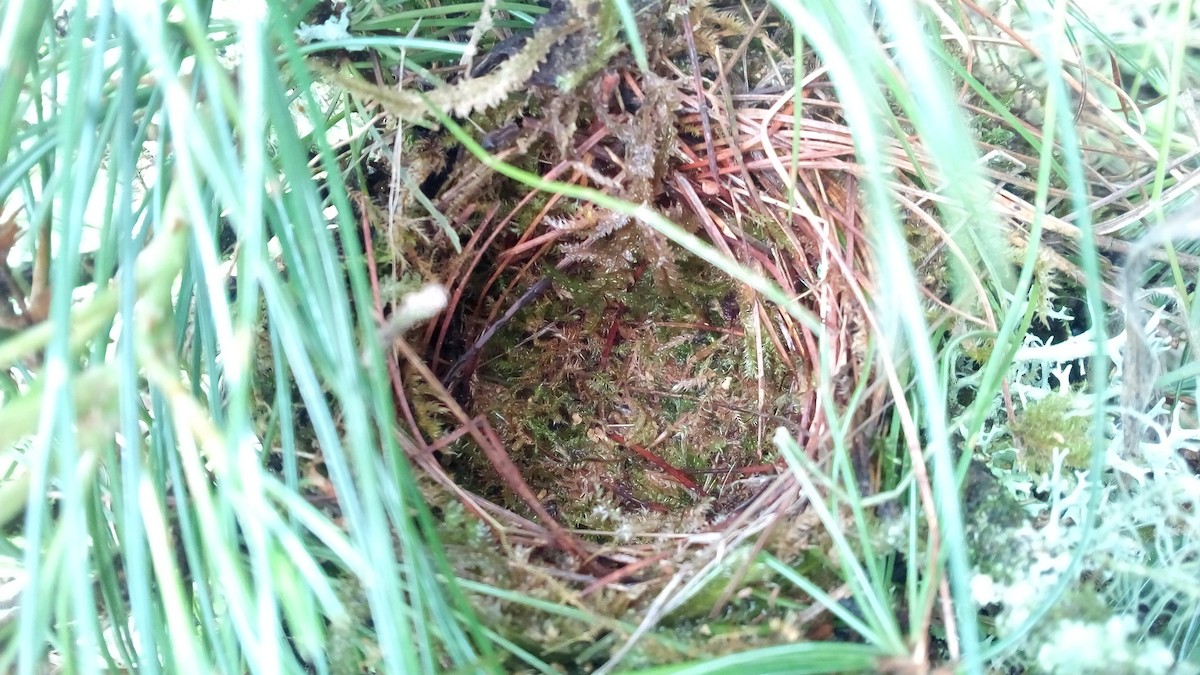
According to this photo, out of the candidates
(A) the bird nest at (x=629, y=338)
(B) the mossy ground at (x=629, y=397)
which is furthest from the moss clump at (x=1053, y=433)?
(B) the mossy ground at (x=629, y=397)

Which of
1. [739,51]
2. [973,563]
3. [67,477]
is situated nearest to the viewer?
[67,477]

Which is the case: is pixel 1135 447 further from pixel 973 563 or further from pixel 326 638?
pixel 326 638

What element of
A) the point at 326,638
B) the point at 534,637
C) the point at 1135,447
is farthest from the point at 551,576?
the point at 1135,447

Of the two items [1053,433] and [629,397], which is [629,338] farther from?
[1053,433]

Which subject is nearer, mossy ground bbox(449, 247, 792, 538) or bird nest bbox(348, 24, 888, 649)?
bird nest bbox(348, 24, 888, 649)

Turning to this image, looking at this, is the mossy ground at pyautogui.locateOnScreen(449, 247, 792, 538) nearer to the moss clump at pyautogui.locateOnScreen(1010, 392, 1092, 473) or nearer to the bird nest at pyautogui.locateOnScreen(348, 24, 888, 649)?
the bird nest at pyautogui.locateOnScreen(348, 24, 888, 649)

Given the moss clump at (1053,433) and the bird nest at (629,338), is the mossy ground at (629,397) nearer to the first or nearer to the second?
the bird nest at (629,338)

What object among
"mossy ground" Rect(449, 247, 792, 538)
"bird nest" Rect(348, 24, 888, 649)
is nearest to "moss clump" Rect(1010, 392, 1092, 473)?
"bird nest" Rect(348, 24, 888, 649)

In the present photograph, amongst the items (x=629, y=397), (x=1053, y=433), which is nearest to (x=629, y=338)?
(x=629, y=397)
